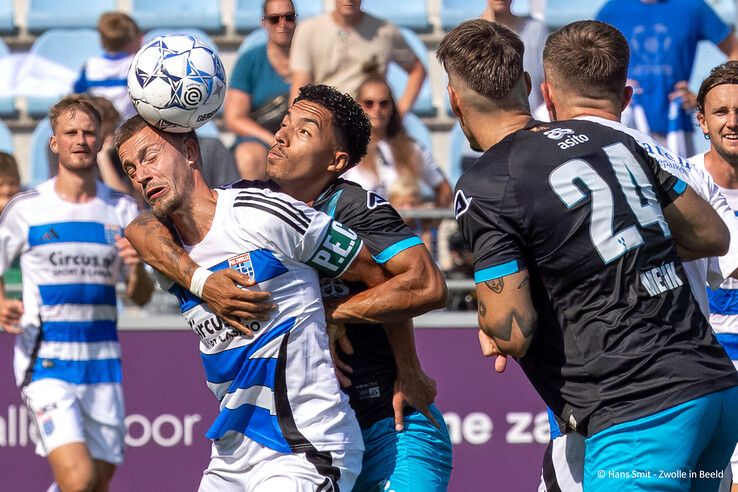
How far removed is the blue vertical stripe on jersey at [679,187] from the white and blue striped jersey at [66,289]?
4.66 m

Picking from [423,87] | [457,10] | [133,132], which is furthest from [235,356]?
[457,10]

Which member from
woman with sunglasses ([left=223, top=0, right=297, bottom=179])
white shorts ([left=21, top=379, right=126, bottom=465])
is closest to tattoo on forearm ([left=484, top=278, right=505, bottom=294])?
white shorts ([left=21, top=379, right=126, bottom=465])

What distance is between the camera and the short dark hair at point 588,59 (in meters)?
4.05

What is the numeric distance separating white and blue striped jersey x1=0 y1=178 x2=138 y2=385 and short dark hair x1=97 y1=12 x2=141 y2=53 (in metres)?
2.05

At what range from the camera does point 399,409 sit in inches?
179

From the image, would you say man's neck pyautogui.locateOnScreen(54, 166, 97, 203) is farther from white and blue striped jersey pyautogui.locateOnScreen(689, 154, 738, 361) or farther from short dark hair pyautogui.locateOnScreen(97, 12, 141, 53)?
white and blue striped jersey pyautogui.locateOnScreen(689, 154, 738, 361)

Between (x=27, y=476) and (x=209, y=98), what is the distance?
4904 mm

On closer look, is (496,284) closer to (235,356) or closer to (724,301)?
(235,356)

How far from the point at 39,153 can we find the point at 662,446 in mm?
7743

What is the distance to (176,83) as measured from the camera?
4.52 meters

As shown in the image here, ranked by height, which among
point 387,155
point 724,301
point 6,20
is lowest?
point 724,301

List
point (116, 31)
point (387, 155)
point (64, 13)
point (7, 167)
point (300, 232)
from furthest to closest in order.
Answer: point (64, 13) < point (116, 31) < point (7, 167) < point (387, 155) < point (300, 232)

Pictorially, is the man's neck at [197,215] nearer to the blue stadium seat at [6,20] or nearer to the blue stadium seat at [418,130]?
the blue stadium seat at [418,130]

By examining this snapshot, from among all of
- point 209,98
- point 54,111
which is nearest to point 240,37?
A: point 54,111
